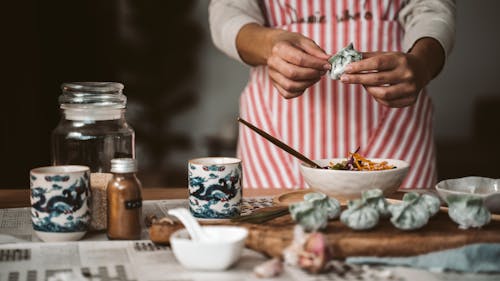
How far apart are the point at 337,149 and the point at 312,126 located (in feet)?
0.33

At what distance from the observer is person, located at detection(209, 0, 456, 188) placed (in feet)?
6.40

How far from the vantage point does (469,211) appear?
1100mm

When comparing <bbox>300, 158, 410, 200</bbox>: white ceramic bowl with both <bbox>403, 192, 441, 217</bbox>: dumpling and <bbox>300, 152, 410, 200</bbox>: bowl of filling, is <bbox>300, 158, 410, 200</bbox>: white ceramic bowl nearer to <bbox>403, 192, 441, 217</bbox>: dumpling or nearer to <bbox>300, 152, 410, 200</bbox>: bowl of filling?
<bbox>300, 152, 410, 200</bbox>: bowl of filling

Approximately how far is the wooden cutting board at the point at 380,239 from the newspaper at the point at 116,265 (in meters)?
0.03

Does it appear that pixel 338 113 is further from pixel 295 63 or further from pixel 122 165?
pixel 122 165

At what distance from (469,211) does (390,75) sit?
586 mm

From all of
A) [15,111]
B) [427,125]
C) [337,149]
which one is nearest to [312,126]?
[337,149]

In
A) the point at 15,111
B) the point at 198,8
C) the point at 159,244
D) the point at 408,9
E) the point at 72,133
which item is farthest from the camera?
the point at 198,8

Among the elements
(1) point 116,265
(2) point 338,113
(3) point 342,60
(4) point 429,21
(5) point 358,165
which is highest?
(4) point 429,21

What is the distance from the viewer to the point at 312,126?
2.03 m

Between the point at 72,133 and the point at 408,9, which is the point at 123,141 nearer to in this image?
the point at 72,133

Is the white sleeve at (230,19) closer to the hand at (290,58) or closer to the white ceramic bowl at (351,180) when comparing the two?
the hand at (290,58)

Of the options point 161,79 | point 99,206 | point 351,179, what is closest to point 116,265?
point 99,206

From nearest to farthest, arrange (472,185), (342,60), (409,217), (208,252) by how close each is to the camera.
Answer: (208,252) → (409,217) → (472,185) → (342,60)
